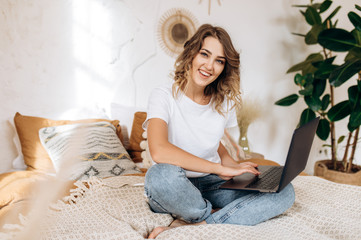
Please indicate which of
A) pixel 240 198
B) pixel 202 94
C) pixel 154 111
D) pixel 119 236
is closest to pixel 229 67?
pixel 202 94

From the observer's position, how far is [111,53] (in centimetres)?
226

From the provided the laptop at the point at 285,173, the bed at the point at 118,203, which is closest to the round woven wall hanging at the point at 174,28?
the bed at the point at 118,203

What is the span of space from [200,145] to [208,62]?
1.25 ft

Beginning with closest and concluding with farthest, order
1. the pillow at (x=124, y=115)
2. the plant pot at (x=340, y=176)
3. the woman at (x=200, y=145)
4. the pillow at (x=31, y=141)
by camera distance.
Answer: the woman at (x=200, y=145)
the pillow at (x=31, y=141)
the pillow at (x=124, y=115)
the plant pot at (x=340, y=176)

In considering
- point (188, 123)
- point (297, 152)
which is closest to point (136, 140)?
point (188, 123)

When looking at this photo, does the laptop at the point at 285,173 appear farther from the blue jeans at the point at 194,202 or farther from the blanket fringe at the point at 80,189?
the blanket fringe at the point at 80,189

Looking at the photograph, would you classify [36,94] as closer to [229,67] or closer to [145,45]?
[145,45]

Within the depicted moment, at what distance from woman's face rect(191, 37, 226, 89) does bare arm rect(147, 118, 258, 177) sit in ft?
0.97

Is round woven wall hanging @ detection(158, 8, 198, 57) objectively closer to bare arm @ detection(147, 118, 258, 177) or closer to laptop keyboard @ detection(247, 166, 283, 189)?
bare arm @ detection(147, 118, 258, 177)

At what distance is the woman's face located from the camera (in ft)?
4.37

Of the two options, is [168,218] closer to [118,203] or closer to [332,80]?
[118,203]

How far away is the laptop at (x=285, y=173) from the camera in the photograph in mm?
992

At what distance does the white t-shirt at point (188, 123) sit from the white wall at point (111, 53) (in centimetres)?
105

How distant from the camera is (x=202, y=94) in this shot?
146 centimetres
